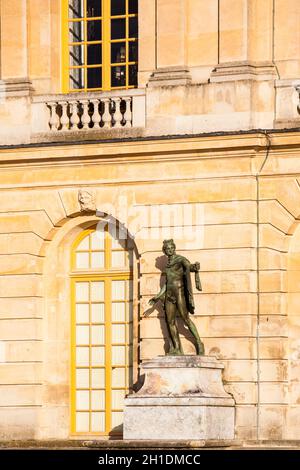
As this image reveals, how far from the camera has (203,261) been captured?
39688 millimetres

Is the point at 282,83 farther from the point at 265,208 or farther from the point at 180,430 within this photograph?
the point at 180,430

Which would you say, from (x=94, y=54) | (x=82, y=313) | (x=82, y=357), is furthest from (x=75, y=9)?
(x=82, y=357)

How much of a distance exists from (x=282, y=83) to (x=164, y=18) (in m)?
2.33

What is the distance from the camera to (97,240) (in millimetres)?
41156

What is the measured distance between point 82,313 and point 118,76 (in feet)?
13.2

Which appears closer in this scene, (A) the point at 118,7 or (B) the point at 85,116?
(B) the point at 85,116

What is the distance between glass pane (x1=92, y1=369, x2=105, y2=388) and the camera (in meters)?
40.8

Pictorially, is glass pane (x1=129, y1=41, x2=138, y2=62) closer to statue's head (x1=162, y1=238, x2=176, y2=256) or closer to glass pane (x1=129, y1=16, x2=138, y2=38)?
glass pane (x1=129, y1=16, x2=138, y2=38)

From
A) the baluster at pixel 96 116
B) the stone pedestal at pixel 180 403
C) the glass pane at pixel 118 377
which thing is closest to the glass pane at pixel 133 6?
the baluster at pixel 96 116

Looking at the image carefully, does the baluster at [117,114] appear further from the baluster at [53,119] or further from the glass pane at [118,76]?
the baluster at [53,119]

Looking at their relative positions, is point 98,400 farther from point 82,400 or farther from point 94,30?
point 94,30

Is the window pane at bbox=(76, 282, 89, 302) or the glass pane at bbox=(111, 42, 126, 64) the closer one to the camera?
the window pane at bbox=(76, 282, 89, 302)

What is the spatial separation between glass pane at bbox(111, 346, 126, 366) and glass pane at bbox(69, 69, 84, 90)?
4.50 meters

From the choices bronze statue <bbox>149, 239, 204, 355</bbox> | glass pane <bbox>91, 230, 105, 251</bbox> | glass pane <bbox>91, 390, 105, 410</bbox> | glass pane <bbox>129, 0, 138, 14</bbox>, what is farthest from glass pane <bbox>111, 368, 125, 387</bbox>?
glass pane <bbox>129, 0, 138, 14</bbox>
